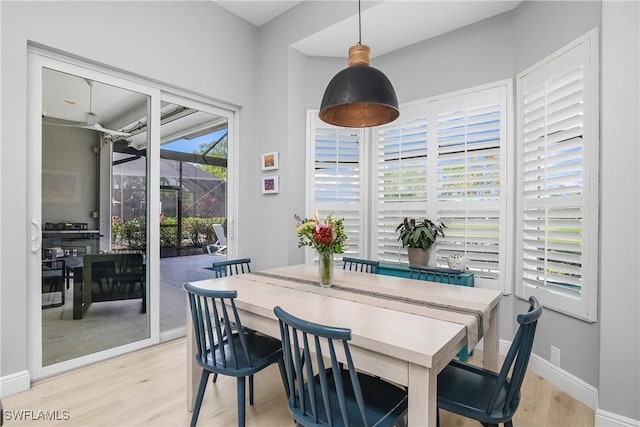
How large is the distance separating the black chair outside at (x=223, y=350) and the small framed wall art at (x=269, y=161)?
2.07 meters

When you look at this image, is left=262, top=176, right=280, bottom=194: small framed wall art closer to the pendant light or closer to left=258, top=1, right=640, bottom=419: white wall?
left=258, top=1, right=640, bottom=419: white wall

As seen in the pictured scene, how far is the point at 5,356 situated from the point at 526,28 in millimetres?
4547

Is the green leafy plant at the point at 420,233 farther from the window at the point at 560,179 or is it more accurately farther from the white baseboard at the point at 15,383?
the white baseboard at the point at 15,383

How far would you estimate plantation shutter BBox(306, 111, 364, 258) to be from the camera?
12.4 ft

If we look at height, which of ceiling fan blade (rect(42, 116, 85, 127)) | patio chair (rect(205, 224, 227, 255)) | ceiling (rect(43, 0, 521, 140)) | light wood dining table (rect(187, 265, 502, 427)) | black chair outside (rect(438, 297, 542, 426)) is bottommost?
black chair outside (rect(438, 297, 542, 426))

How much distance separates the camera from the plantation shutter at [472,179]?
3.00 m

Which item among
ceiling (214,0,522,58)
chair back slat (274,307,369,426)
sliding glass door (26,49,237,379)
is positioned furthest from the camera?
ceiling (214,0,522,58)

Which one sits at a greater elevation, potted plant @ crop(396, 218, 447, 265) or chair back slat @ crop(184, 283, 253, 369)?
potted plant @ crop(396, 218, 447, 265)

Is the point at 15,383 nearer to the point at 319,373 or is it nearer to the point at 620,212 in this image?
the point at 319,373

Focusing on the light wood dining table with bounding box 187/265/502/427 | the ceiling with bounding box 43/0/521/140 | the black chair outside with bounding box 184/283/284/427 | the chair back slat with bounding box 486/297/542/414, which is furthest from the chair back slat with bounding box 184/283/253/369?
the ceiling with bounding box 43/0/521/140

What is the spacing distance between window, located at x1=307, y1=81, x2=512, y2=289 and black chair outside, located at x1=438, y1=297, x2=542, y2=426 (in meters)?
1.66

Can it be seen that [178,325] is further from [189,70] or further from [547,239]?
[547,239]

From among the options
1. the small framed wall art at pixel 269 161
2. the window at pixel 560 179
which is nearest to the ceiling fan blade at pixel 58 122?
the small framed wall art at pixel 269 161

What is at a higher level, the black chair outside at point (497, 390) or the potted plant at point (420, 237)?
the potted plant at point (420, 237)
